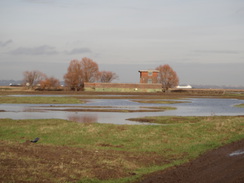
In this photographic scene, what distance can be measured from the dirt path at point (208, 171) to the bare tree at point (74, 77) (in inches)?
4676

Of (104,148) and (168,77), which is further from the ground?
(168,77)

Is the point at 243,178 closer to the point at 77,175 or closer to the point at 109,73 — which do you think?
the point at 77,175

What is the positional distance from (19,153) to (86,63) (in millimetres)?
127674

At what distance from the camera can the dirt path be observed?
1192 cm

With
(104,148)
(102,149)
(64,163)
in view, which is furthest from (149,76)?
(64,163)

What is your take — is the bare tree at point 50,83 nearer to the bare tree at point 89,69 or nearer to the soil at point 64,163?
the bare tree at point 89,69

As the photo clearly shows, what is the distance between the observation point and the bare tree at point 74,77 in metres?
135

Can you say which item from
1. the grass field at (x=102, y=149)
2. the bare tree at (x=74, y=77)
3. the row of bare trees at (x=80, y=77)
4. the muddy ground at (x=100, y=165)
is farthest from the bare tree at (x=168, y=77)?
the muddy ground at (x=100, y=165)

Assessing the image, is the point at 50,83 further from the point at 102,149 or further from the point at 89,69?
the point at 102,149

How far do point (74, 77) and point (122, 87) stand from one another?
61.0 ft

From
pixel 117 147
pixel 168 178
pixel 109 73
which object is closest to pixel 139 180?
pixel 168 178

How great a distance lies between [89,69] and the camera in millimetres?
142125

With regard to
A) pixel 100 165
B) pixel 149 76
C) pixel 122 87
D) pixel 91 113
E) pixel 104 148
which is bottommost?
pixel 91 113

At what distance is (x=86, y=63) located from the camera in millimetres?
142250
